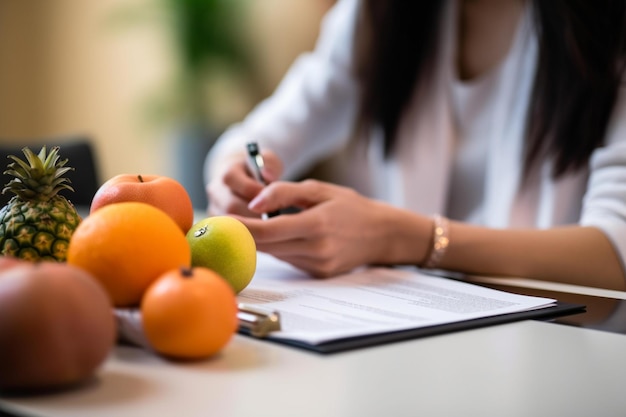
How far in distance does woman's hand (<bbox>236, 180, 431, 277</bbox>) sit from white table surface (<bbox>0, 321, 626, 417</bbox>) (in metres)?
0.30

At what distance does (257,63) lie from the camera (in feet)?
10.1

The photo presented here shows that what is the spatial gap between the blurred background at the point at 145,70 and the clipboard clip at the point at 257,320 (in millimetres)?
2492

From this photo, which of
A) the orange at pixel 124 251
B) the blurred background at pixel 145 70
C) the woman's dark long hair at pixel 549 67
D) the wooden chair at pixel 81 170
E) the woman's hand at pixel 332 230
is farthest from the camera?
the blurred background at pixel 145 70

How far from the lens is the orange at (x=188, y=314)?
48 cm

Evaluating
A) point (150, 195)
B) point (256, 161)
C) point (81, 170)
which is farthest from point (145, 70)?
point (150, 195)

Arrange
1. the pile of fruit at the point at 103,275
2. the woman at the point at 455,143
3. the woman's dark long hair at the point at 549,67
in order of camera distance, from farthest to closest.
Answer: the woman's dark long hair at the point at 549,67 → the woman at the point at 455,143 → the pile of fruit at the point at 103,275

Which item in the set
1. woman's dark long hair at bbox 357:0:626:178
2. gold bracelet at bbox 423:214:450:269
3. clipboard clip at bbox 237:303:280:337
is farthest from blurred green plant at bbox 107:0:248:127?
clipboard clip at bbox 237:303:280:337

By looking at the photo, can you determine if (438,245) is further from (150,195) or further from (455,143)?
(455,143)

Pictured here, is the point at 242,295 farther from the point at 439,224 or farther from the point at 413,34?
the point at 413,34

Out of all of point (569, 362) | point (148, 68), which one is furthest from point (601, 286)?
point (148, 68)

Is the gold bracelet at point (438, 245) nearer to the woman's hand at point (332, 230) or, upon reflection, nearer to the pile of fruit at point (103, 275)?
the woman's hand at point (332, 230)

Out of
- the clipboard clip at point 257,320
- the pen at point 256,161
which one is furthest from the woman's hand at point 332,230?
the clipboard clip at point 257,320

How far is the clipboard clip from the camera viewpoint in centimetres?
58

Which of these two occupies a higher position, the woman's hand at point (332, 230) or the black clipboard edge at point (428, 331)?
the woman's hand at point (332, 230)
